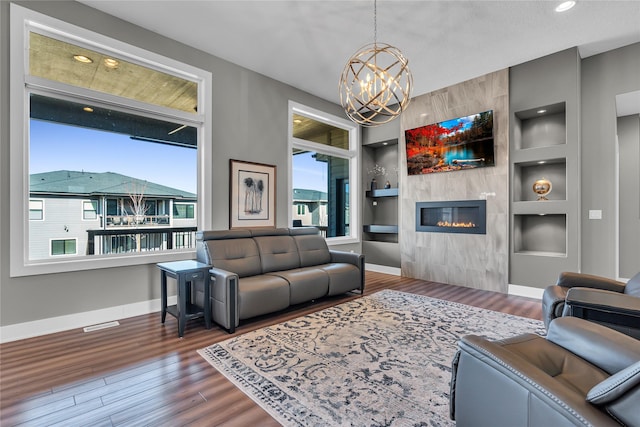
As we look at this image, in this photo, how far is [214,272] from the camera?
3174 millimetres

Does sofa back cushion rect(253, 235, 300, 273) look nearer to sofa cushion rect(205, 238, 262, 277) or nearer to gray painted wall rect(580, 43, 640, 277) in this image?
sofa cushion rect(205, 238, 262, 277)

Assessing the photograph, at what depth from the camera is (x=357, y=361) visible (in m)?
2.43

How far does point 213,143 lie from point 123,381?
3095 millimetres

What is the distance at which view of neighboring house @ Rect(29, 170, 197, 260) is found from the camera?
3158 mm

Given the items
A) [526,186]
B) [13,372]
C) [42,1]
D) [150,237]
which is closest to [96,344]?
[13,372]

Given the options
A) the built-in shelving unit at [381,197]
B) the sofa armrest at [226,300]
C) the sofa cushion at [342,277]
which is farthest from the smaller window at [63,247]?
the built-in shelving unit at [381,197]

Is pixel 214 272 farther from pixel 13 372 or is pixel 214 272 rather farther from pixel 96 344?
pixel 13 372

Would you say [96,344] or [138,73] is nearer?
[96,344]

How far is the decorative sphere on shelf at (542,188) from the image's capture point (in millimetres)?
4516

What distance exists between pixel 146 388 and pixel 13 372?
117 centimetres

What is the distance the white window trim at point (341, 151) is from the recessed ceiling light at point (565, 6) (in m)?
3.68

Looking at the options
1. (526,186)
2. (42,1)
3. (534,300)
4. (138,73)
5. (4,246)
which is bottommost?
(534,300)

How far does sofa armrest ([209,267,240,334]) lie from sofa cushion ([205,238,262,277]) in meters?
0.46

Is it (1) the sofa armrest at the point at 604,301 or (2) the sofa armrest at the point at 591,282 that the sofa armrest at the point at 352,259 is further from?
(1) the sofa armrest at the point at 604,301
